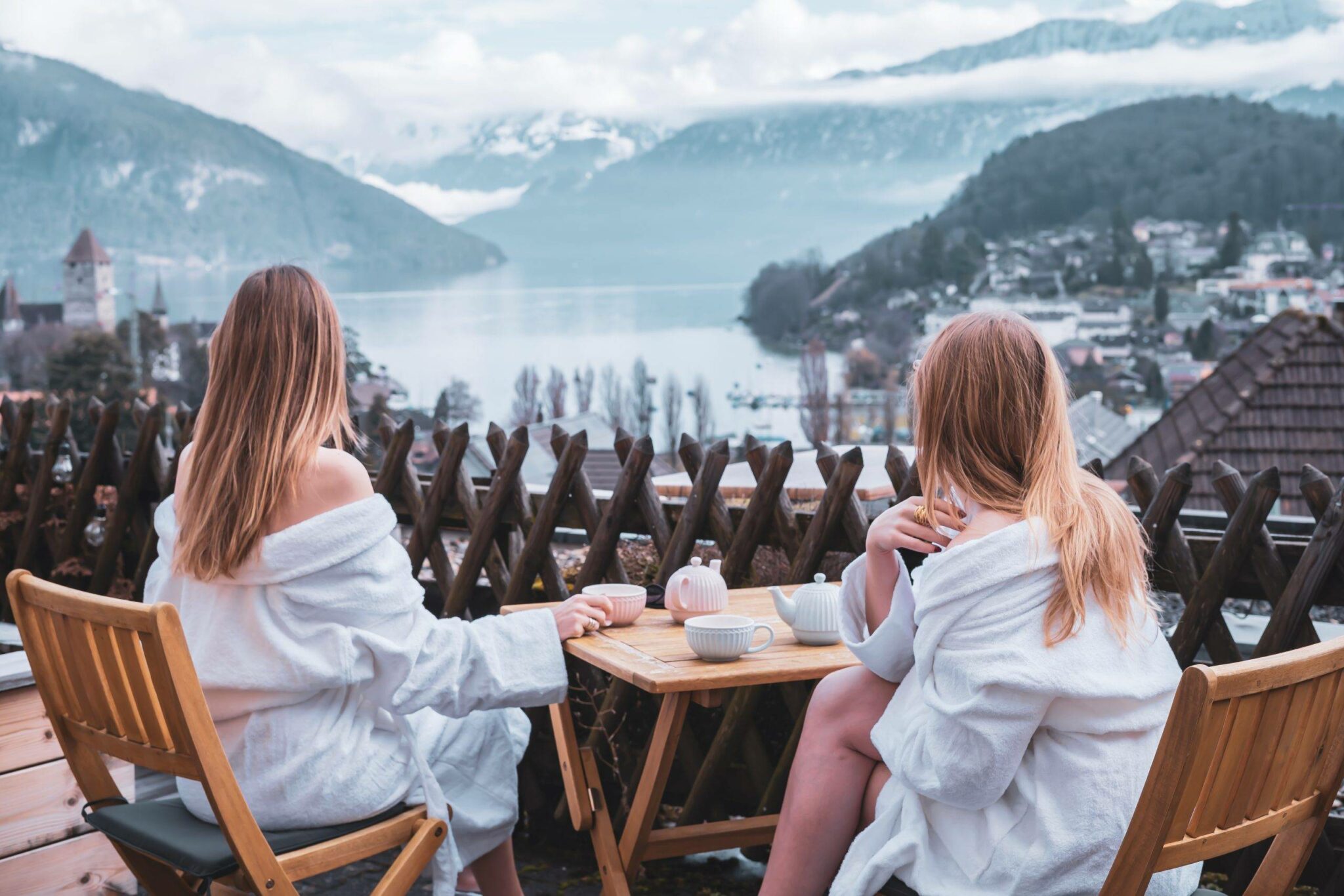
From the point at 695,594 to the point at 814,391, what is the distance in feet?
165

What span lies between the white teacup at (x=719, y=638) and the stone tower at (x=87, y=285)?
4495cm

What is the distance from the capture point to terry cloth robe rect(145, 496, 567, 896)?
1.60 meters

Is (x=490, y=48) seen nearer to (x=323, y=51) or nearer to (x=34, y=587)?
(x=323, y=51)

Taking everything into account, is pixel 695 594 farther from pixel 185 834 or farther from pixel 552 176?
pixel 552 176

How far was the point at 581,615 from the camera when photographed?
1.90 meters

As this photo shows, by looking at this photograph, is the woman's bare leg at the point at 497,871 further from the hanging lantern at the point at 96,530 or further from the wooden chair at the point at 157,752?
the hanging lantern at the point at 96,530

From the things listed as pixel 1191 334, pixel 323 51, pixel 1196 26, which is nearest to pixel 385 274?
pixel 323 51

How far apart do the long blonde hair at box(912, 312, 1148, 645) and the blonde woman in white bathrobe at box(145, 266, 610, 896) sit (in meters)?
0.79

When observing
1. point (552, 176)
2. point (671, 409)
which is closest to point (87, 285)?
point (671, 409)

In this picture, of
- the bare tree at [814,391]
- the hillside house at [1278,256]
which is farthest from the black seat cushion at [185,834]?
the hillside house at [1278,256]

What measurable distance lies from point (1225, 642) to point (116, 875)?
2068mm

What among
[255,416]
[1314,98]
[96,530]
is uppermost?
[1314,98]

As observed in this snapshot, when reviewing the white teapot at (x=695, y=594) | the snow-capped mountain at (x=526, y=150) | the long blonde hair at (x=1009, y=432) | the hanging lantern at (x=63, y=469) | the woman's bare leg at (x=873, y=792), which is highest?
the snow-capped mountain at (x=526, y=150)

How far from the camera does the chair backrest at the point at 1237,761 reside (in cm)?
109
